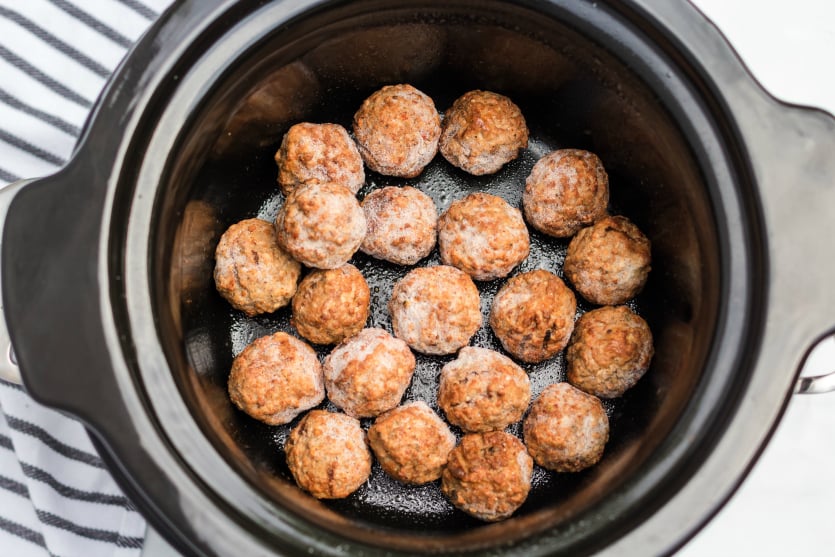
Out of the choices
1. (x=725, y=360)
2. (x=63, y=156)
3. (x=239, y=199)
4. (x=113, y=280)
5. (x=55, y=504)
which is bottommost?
(x=55, y=504)

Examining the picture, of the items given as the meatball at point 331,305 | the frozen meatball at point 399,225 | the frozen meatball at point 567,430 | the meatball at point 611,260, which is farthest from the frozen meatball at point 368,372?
the meatball at point 611,260

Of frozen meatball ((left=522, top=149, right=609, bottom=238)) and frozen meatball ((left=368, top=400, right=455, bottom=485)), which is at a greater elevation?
frozen meatball ((left=522, top=149, right=609, bottom=238))

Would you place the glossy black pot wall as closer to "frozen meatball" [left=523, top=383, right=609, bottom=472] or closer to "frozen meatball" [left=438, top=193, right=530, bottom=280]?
"frozen meatball" [left=523, top=383, right=609, bottom=472]

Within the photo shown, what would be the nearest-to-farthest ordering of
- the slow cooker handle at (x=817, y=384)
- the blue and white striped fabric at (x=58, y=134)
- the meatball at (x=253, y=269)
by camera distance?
the slow cooker handle at (x=817, y=384) < the meatball at (x=253, y=269) < the blue and white striped fabric at (x=58, y=134)

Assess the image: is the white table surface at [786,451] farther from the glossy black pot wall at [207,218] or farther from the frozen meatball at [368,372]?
the frozen meatball at [368,372]

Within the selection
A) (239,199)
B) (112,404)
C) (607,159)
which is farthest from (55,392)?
(607,159)

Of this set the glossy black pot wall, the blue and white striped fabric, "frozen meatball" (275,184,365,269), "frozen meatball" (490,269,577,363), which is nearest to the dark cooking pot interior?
the glossy black pot wall

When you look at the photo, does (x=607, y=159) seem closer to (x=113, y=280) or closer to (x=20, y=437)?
(x=113, y=280)
